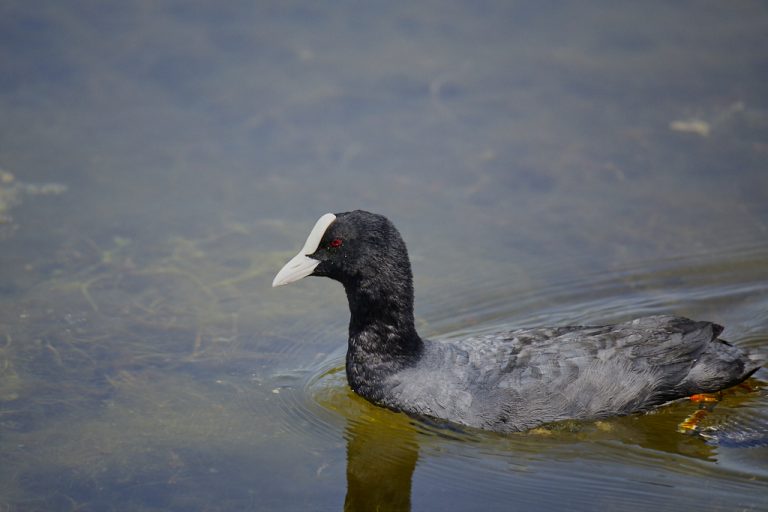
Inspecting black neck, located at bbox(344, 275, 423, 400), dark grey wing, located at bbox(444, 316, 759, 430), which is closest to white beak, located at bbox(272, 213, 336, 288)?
black neck, located at bbox(344, 275, 423, 400)

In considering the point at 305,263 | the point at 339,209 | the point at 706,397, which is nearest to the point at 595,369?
the point at 706,397

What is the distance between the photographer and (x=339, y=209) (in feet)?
29.0

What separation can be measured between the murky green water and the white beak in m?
0.78

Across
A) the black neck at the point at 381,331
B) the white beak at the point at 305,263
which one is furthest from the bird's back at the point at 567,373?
the white beak at the point at 305,263

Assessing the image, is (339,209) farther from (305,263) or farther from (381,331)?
(381,331)

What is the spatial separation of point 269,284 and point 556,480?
3171 mm

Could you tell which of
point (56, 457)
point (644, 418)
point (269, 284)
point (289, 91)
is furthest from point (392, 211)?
point (56, 457)

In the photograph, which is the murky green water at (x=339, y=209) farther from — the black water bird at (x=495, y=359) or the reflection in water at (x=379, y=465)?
the black water bird at (x=495, y=359)

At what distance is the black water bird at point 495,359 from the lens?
6.09m

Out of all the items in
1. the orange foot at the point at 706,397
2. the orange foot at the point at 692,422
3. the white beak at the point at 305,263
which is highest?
the white beak at the point at 305,263

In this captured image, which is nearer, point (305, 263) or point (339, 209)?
point (305, 263)

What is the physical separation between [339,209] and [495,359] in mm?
2979

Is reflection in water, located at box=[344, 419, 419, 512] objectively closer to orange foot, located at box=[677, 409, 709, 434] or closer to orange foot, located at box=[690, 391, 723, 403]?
orange foot, located at box=[677, 409, 709, 434]

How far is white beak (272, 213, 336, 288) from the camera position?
6398mm
